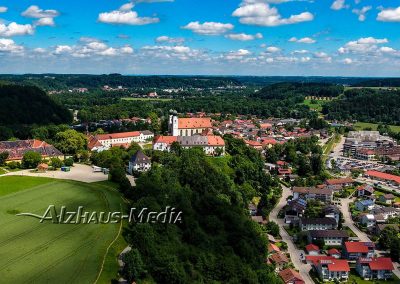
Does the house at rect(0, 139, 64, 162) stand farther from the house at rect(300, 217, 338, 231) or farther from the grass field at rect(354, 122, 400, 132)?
the grass field at rect(354, 122, 400, 132)

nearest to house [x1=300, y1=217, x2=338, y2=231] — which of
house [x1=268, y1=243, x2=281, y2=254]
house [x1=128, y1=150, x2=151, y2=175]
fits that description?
→ house [x1=268, y1=243, x2=281, y2=254]

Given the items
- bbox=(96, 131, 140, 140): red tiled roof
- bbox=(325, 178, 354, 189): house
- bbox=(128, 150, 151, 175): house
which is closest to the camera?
bbox=(128, 150, 151, 175): house

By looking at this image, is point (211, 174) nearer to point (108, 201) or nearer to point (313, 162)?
point (108, 201)

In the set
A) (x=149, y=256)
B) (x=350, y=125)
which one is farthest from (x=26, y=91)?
(x=149, y=256)

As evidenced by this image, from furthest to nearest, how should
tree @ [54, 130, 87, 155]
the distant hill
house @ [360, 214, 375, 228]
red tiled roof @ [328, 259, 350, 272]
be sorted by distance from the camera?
the distant hill → tree @ [54, 130, 87, 155] → house @ [360, 214, 375, 228] → red tiled roof @ [328, 259, 350, 272]

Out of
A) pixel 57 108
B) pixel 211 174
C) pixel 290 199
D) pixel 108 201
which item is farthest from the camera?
pixel 57 108

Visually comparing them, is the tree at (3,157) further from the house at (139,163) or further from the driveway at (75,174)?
the house at (139,163)
